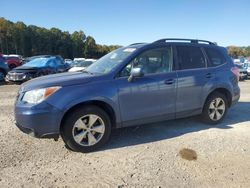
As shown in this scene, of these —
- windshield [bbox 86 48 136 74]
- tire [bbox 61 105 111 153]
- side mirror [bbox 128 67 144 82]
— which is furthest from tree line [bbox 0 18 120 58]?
tire [bbox 61 105 111 153]

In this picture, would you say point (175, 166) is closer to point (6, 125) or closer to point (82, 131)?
point (82, 131)

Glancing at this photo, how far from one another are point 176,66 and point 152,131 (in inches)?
55.3

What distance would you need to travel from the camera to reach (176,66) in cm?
574

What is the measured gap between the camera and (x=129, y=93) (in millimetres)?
5078

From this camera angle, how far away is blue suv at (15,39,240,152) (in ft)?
15.0

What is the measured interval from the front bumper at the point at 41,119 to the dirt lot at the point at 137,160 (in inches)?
15.5

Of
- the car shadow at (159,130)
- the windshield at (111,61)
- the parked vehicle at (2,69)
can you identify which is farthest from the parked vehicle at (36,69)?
the car shadow at (159,130)

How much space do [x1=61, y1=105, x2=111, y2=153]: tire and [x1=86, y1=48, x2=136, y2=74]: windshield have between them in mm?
848

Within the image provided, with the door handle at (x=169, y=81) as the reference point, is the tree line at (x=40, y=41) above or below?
above

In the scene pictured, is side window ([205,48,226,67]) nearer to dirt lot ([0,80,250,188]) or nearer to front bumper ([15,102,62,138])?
dirt lot ([0,80,250,188])

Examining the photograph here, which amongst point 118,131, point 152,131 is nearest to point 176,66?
point 152,131

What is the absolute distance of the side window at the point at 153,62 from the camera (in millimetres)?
5285

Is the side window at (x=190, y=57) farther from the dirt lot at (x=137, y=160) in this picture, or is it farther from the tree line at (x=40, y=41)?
the tree line at (x=40, y=41)

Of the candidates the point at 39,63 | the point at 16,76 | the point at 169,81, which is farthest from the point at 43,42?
the point at 169,81
